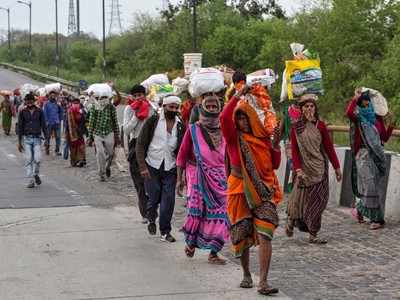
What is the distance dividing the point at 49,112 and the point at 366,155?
1431 centimetres

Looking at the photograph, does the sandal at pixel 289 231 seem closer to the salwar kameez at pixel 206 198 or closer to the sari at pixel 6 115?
the salwar kameez at pixel 206 198

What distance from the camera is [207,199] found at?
346 inches

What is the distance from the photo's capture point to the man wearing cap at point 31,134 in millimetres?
16047

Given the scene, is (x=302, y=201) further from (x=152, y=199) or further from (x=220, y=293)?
(x=220, y=293)

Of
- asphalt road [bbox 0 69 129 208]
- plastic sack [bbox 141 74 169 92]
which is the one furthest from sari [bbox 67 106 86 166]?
plastic sack [bbox 141 74 169 92]

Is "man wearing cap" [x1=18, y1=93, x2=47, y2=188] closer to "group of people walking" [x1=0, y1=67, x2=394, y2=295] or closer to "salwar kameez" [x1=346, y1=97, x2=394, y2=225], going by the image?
"group of people walking" [x1=0, y1=67, x2=394, y2=295]

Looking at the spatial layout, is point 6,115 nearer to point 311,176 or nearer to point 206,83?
point 311,176

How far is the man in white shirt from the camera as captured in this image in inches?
447

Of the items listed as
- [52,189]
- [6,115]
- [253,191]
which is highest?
[253,191]

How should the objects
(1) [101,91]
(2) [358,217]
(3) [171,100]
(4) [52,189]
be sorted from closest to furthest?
(3) [171,100]
(2) [358,217]
(4) [52,189]
(1) [101,91]

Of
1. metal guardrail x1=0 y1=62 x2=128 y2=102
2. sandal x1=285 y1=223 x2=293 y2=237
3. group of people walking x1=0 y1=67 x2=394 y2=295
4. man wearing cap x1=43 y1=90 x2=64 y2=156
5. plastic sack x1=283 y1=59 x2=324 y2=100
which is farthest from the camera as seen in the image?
metal guardrail x1=0 y1=62 x2=128 y2=102

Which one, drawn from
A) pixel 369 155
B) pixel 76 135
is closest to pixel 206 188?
pixel 369 155

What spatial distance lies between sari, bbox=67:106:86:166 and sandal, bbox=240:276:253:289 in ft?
42.2

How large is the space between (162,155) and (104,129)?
7047 millimetres
